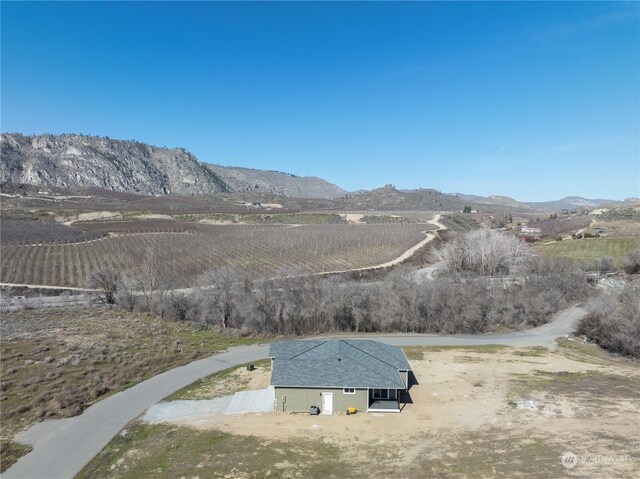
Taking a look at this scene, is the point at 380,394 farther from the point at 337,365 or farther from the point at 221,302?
the point at 221,302

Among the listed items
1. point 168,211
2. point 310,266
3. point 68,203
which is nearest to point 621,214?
point 310,266

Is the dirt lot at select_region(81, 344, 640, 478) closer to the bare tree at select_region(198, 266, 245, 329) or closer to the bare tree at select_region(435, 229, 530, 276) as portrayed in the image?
the bare tree at select_region(198, 266, 245, 329)

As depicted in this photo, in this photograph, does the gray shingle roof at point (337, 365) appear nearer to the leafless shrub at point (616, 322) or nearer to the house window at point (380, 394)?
the house window at point (380, 394)

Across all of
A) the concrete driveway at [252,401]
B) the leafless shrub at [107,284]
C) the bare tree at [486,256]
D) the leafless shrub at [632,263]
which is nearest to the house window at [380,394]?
the concrete driveway at [252,401]

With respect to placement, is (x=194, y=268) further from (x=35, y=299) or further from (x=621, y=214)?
(x=621, y=214)

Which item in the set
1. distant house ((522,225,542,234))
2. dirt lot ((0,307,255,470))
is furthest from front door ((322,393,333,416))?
distant house ((522,225,542,234))

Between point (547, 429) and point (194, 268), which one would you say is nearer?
point (547, 429)
